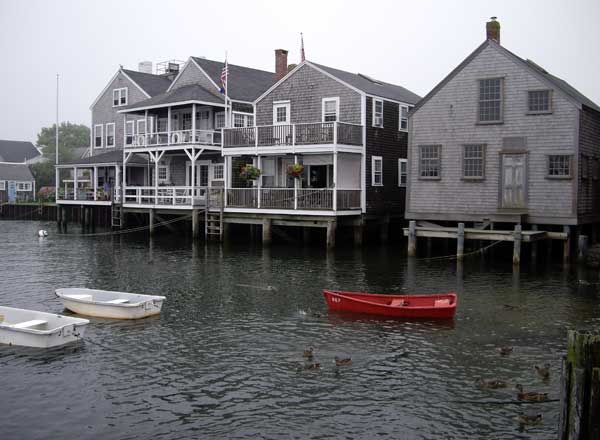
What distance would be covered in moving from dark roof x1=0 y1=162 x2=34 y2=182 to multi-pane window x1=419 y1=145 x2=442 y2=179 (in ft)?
262

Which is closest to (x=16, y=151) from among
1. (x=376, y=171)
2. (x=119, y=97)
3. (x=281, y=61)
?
(x=119, y=97)

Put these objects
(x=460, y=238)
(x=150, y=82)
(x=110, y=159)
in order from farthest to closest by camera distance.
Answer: (x=150, y=82), (x=110, y=159), (x=460, y=238)

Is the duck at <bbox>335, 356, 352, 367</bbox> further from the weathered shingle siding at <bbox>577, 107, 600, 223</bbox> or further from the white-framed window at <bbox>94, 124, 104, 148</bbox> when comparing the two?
the white-framed window at <bbox>94, 124, 104, 148</bbox>

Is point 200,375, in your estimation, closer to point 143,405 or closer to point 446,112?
point 143,405

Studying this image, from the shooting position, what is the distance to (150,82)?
56.7 metres

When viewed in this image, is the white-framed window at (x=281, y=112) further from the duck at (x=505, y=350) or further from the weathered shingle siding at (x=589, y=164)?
the duck at (x=505, y=350)

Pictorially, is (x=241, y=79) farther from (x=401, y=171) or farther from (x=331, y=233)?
(x=331, y=233)

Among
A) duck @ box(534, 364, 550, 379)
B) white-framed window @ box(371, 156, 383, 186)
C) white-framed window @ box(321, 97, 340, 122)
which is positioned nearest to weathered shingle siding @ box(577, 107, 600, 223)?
white-framed window @ box(371, 156, 383, 186)

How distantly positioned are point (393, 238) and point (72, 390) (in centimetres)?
3135

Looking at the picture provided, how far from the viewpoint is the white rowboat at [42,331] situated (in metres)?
16.0

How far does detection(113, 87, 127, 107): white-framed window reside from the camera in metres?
57.0

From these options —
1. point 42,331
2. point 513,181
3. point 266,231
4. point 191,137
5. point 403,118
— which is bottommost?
point 42,331

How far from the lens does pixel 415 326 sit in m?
18.9

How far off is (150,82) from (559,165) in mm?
36546
